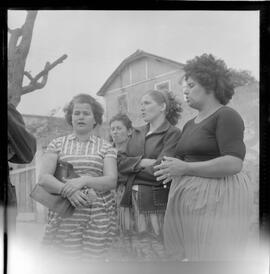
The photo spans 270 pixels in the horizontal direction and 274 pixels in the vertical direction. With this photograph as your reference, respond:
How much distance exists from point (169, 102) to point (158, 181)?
1.72 ft

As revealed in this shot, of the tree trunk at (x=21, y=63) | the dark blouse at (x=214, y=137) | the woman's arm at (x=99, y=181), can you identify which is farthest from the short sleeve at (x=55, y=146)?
the dark blouse at (x=214, y=137)

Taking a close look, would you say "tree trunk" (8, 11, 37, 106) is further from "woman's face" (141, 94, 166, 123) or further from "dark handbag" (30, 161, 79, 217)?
"woman's face" (141, 94, 166, 123)

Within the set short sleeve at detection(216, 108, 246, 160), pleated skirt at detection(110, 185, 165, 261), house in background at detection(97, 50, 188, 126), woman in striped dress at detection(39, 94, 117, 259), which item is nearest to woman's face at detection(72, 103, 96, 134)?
woman in striped dress at detection(39, 94, 117, 259)

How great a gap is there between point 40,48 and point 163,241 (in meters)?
1.49

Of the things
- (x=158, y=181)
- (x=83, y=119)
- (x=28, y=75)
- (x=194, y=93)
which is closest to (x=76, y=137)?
(x=83, y=119)

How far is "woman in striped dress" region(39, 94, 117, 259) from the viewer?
9.33ft

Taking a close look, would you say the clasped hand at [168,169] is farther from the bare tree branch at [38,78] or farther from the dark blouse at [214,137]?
the bare tree branch at [38,78]

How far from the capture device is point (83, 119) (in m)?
2.88

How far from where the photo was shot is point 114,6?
286cm

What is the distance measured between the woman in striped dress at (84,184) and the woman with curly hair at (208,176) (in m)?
0.36

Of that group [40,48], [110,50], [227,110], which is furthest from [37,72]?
[227,110]

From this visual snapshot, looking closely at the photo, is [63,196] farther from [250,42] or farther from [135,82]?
[250,42]

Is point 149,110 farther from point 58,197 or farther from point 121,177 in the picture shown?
point 58,197

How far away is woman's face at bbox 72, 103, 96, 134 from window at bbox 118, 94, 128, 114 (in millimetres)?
193
